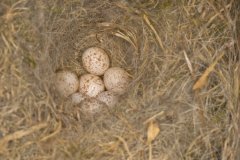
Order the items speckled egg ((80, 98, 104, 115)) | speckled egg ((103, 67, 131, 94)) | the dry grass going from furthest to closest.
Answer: speckled egg ((103, 67, 131, 94)), speckled egg ((80, 98, 104, 115)), the dry grass

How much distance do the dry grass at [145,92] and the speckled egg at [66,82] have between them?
6 centimetres

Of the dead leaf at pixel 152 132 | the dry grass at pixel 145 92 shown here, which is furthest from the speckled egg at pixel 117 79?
the dead leaf at pixel 152 132

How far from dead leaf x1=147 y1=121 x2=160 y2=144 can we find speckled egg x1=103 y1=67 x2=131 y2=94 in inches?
13.6

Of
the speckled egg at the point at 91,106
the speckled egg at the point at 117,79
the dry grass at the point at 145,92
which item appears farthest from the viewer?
the speckled egg at the point at 117,79

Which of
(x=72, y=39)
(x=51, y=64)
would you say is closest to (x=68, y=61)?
(x=72, y=39)

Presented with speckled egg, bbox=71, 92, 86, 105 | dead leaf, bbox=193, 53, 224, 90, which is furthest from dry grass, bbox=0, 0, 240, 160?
speckled egg, bbox=71, 92, 86, 105

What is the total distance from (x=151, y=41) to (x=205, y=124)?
0.41 meters

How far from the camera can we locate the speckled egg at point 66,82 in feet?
6.22

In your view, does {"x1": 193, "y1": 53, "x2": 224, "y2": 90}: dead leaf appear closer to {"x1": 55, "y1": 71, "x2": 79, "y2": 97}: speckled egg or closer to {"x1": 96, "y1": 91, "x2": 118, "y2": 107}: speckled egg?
{"x1": 96, "y1": 91, "x2": 118, "y2": 107}: speckled egg

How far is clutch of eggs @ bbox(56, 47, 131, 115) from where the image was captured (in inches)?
75.3

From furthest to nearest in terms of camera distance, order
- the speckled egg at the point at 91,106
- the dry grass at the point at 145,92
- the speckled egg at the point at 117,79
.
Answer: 1. the speckled egg at the point at 117,79
2. the speckled egg at the point at 91,106
3. the dry grass at the point at 145,92

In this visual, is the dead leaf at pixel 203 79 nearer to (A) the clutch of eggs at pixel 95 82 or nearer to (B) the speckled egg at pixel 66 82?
(A) the clutch of eggs at pixel 95 82

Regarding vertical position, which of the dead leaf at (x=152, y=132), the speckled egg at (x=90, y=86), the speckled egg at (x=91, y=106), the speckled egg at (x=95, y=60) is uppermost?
the speckled egg at (x=95, y=60)

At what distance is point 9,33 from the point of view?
5.16 feet
